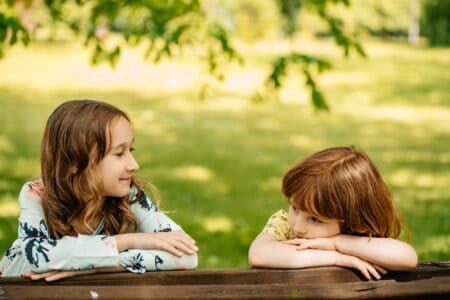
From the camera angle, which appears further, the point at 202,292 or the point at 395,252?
the point at 395,252

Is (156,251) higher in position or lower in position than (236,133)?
higher

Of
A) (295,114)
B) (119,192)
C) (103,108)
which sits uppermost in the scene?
(103,108)

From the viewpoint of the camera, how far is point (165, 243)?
279cm

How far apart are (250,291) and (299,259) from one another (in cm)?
50

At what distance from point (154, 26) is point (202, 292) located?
13.2 ft

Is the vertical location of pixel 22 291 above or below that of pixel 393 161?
above

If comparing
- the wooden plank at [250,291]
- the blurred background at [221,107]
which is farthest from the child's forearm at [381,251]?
the blurred background at [221,107]

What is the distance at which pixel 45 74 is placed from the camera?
2184 centimetres

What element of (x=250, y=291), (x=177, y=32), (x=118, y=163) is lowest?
(x=250, y=291)

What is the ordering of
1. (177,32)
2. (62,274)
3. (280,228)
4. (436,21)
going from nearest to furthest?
(62,274) → (280,228) → (177,32) → (436,21)

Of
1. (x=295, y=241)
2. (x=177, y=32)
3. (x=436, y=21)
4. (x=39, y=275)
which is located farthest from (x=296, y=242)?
(x=436, y=21)

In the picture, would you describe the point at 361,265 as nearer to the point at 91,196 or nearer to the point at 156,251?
the point at 156,251

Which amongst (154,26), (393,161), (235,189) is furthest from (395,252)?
(393,161)

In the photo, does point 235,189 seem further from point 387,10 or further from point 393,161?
point 387,10
